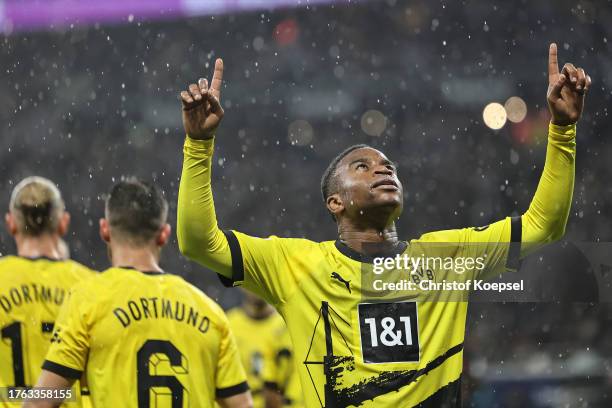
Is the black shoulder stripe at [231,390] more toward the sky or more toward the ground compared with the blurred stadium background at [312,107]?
more toward the ground

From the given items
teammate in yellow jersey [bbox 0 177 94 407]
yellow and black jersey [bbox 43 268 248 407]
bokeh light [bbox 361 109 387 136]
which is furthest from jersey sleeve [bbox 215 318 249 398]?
bokeh light [bbox 361 109 387 136]

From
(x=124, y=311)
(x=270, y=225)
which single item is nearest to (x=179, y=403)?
(x=124, y=311)

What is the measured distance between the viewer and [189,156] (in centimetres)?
353

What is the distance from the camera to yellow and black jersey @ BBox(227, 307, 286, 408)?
7.84 metres

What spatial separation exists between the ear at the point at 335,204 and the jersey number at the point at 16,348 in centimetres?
173

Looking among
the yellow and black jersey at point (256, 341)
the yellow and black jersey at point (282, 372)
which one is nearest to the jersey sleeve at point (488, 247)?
the yellow and black jersey at point (282, 372)

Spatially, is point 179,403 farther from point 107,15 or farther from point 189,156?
point 107,15

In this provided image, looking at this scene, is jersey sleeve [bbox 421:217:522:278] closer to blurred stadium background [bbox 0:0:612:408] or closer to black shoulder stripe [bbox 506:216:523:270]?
black shoulder stripe [bbox 506:216:523:270]

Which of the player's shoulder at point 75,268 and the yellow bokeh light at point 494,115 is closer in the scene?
the player's shoulder at point 75,268

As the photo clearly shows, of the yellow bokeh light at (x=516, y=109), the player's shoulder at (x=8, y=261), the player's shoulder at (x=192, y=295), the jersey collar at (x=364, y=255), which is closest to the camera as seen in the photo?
the jersey collar at (x=364, y=255)

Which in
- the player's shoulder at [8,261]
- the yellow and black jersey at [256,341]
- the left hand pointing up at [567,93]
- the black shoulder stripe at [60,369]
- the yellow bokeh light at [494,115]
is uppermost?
the yellow bokeh light at [494,115]

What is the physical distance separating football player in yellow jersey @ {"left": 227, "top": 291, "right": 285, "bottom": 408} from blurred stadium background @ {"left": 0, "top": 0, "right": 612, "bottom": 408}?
6.21 meters

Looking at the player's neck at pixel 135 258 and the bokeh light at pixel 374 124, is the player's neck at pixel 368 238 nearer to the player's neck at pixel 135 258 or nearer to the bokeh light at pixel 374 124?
the player's neck at pixel 135 258

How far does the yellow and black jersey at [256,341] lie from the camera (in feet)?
25.7
